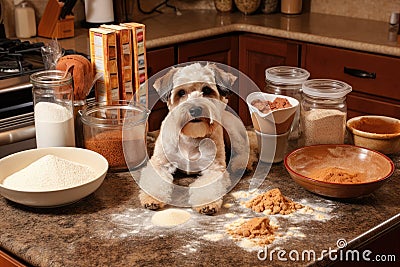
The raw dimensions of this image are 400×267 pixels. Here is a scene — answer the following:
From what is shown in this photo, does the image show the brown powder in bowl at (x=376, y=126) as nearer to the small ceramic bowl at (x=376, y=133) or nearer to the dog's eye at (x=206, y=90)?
the small ceramic bowl at (x=376, y=133)

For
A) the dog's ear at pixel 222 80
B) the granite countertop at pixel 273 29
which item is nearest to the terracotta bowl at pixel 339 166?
the dog's ear at pixel 222 80

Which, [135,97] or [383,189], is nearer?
[383,189]

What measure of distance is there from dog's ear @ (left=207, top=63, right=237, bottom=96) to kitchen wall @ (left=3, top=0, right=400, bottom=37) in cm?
214

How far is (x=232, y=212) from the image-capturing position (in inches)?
56.6

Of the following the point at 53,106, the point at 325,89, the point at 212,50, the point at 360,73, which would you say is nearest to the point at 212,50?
the point at 212,50

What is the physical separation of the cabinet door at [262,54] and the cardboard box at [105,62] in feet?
5.93

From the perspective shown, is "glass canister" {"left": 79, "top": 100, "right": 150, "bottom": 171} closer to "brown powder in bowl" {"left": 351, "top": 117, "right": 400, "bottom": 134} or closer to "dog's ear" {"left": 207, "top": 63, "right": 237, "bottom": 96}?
"dog's ear" {"left": 207, "top": 63, "right": 237, "bottom": 96}

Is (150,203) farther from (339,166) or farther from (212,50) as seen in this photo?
(212,50)

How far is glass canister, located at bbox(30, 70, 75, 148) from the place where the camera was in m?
1.62

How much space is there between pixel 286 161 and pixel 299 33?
1.85 m

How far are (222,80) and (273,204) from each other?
313 millimetres

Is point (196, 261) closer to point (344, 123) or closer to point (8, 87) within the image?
point (344, 123)

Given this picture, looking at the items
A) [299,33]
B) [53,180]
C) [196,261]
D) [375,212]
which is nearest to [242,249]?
[196,261]

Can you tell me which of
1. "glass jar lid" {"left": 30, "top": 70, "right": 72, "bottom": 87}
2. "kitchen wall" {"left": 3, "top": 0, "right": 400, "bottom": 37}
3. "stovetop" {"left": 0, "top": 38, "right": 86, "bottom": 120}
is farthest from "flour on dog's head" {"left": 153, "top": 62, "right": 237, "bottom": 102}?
"kitchen wall" {"left": 3, "top": 0, "right": 400, "bottom": 37}
